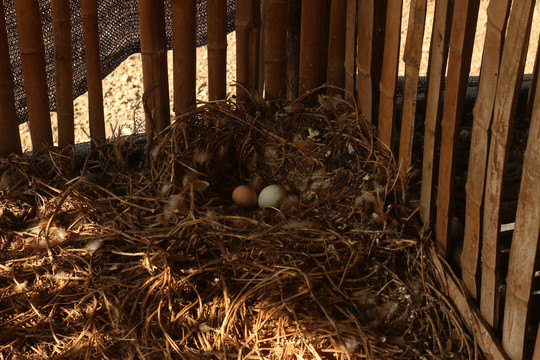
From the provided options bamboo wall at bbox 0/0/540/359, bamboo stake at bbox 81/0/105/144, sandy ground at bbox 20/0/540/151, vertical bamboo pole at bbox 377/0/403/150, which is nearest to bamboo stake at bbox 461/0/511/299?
bamboo wall at bbox 0/0/540/359

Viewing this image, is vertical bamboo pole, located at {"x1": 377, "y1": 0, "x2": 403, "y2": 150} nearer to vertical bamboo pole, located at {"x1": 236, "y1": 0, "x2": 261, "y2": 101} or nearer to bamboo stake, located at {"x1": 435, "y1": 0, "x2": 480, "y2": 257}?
bamboo stake, located at {"x1": 435, "y1": 0, "x2": 480, "y2": 257}

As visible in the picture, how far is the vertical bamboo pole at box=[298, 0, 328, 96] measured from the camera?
2.48 meters

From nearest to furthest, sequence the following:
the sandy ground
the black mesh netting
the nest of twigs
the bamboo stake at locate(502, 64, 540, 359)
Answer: the bamboo stake at locate(502, 64, 540, 359) → the nest of twigs → the black mesh netting → the sandy ground

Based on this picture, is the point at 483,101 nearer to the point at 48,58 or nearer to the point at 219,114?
the point at 219,114

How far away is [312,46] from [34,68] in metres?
0.97

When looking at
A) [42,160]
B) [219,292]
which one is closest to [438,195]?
[219,292]

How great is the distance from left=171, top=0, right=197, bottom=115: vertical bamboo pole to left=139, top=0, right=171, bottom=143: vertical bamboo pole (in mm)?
41

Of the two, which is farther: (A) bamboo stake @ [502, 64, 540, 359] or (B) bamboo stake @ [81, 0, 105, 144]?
(B) bamboo stake @ [81, 0, 105, 144]

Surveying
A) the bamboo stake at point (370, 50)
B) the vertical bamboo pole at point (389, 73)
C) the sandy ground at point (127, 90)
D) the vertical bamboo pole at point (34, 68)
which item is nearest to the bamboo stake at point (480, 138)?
the vertical bamboo pole at point (389, 73)

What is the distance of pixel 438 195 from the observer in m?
2.02

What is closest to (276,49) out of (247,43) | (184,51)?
(247,43)

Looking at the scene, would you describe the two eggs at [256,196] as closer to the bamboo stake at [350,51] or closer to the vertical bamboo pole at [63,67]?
the bamboo stake at [350,51]

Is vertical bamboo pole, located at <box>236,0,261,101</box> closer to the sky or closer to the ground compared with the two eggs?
closer to the sky

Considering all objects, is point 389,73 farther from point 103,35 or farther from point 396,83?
point 103,35
